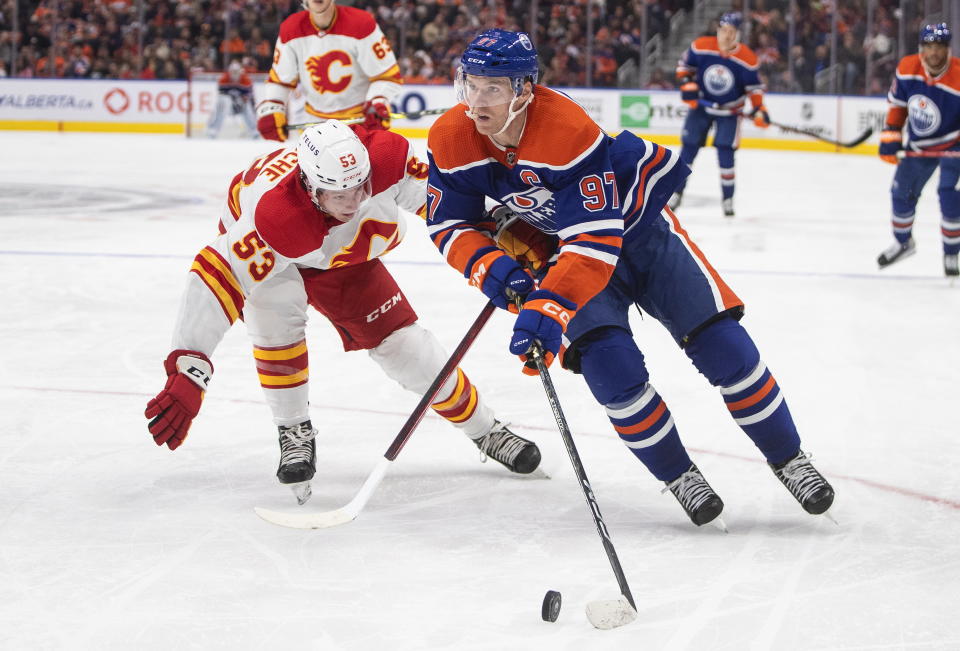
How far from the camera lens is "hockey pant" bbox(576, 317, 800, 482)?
7.84 ft

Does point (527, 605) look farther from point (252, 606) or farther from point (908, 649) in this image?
point (908, 649)

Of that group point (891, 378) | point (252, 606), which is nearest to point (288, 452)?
point (252, 606)

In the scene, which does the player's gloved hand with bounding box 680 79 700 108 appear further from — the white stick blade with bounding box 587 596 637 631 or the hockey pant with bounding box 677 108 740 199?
the white stick blade with bounding box 587 596 637 631

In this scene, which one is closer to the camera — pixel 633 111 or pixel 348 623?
pixel 348 623

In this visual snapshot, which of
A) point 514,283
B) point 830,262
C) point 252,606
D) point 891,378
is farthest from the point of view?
point 830,262

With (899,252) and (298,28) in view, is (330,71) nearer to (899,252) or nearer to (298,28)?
(298,28)

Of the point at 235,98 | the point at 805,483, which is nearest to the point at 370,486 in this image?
the point at 805,483

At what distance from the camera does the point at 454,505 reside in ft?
8.75

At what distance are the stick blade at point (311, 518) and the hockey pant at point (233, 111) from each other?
37.4 ft

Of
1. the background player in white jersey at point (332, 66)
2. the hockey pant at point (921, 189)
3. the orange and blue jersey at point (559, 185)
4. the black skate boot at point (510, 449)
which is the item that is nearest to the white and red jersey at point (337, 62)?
the background player in white jersey at point (332, 66)

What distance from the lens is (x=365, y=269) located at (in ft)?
9.01

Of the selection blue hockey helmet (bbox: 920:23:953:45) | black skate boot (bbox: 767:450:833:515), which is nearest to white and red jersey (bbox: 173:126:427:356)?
black skate boot (bbox: 767:450:833:515)

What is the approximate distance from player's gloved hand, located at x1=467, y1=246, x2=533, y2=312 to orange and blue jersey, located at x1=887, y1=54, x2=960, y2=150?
364 centimetres

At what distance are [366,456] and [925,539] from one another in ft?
4.40
